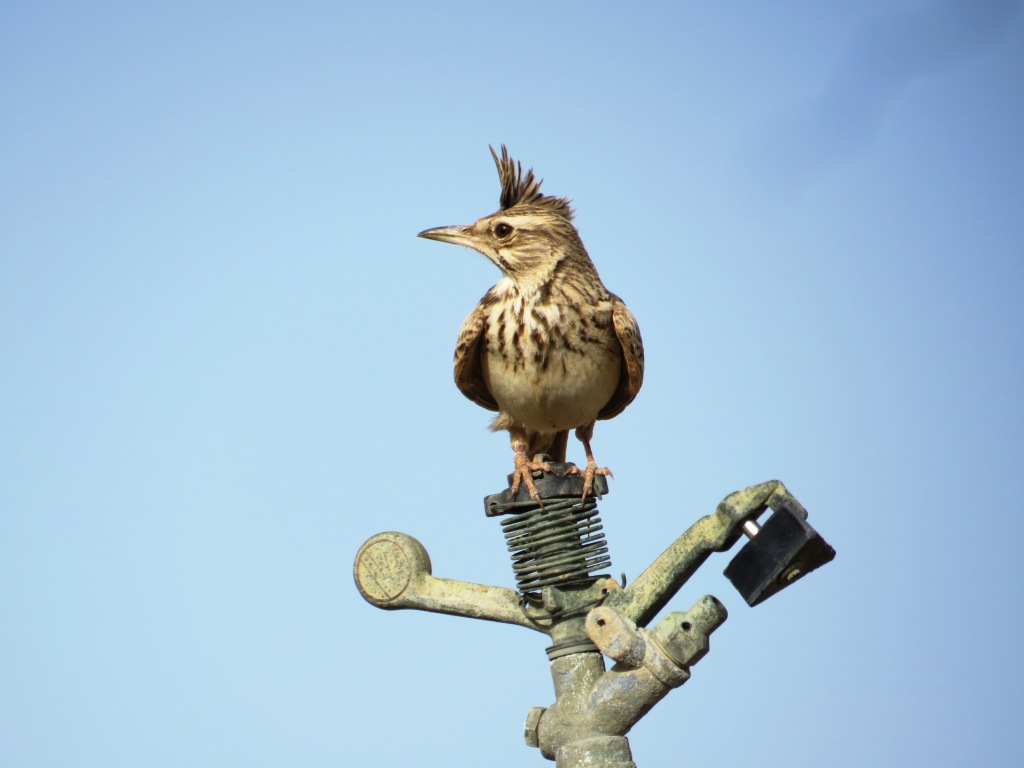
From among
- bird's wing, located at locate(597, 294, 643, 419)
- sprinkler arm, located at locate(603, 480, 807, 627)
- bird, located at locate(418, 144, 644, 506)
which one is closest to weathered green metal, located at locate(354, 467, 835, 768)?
sprinkler arm, located at locate(603, 480, 807, 627)

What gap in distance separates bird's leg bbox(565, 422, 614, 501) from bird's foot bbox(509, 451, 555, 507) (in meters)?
0.16

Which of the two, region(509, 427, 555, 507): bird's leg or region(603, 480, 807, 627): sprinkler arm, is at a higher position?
region(509, 427, 555, 507): bird's leg

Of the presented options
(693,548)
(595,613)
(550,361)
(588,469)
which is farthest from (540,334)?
(595,613)

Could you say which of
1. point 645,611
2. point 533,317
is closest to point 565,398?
Answer: point 533,317

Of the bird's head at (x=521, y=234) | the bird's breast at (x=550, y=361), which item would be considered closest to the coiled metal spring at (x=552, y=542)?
the bird's breast at (x=550, y=361)

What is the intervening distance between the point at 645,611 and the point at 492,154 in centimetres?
352

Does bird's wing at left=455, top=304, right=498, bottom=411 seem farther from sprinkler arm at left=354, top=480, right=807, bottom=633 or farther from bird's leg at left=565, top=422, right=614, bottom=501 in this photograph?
sprinkler arm at left=354, top=480, right=807, bottom=633

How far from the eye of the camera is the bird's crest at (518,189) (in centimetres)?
814

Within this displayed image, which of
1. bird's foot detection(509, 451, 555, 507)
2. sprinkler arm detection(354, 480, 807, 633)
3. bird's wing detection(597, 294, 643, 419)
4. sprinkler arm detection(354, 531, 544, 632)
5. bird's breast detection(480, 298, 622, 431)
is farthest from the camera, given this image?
bird's wing detection(597, 294, 643, 419)

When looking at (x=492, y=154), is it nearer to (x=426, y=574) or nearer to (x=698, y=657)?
(x=426, y=574)

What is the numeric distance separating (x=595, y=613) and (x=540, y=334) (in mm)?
2156

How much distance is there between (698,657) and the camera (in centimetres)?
566

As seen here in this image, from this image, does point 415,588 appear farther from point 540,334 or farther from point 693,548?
point 540,334

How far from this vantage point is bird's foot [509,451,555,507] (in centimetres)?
647
